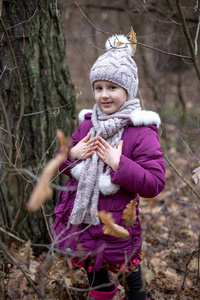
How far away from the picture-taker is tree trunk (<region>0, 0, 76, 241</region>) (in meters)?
2.71

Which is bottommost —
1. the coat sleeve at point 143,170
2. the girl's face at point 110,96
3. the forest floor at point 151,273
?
the forest floor at point 151,273

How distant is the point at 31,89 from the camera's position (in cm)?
284

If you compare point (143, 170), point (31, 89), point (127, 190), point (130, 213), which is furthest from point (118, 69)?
point (31, 89)

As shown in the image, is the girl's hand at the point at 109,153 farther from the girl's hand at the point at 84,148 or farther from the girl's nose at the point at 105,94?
the girl's nose at the point at 105,94

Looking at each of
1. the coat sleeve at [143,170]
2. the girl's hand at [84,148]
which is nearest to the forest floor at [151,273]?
the coat sleeve at [143,170]

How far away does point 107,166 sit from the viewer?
6.97 feet

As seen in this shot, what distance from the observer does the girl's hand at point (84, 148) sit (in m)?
2.14

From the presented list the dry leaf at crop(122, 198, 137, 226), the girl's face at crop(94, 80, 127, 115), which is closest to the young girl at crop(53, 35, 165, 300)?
the girl's face at crop(94, 80, 127, 115)

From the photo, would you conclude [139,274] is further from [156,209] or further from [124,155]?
[156,209]

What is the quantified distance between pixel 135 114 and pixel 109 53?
491 mm

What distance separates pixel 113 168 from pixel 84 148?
0.29 meters

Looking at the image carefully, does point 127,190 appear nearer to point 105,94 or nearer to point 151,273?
point 105,94

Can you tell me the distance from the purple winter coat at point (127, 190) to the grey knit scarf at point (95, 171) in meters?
0.05

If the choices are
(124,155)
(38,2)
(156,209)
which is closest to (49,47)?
(38,2)
